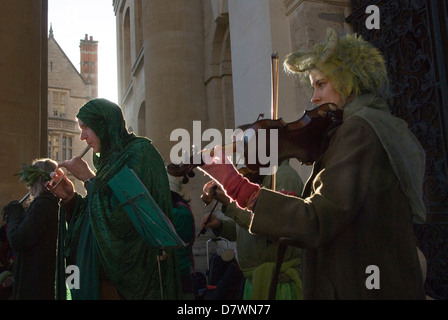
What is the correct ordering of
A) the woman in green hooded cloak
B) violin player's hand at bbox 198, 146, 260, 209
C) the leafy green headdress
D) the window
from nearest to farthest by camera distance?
violin player's hand at bbox 198, 146, 260, 209
the woman in green hooded cloak
the leafy green headdress
the window

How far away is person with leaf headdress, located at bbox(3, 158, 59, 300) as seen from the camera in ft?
8.72

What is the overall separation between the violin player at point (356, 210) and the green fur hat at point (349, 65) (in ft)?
0.50

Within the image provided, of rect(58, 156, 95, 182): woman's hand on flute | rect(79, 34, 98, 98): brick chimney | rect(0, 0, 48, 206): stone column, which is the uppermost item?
rect(79, 34, 98, 98): brick chimney

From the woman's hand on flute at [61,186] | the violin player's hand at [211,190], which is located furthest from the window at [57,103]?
the violin player's hand at [211,190]


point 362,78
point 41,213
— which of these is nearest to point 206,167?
point 362,78

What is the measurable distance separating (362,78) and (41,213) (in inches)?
85.6

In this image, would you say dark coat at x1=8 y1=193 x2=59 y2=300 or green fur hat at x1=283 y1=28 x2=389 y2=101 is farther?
dark coat at x1=8 y1=193 x2=59 y2=300

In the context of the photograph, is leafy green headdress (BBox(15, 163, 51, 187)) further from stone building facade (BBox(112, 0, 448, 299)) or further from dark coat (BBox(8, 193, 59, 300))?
stone building facade (BBox(112, 0, 448, 299))

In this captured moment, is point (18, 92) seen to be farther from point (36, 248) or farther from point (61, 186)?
point (61, 186)

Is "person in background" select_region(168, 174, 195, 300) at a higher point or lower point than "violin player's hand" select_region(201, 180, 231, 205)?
lower

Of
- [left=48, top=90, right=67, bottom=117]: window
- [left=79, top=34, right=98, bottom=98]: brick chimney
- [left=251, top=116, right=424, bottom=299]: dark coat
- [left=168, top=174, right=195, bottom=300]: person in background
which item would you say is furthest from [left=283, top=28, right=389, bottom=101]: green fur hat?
[left=79, top=34, right=98, bottom=98]: brick chimney

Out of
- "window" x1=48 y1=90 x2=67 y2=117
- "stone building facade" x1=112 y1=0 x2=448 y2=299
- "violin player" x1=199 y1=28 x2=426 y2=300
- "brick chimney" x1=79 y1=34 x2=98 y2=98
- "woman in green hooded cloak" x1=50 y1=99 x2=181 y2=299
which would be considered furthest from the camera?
"brick chimney" x1=79 y1=34 x2=98 y2=98

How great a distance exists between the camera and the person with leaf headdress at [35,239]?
2.66 meters
